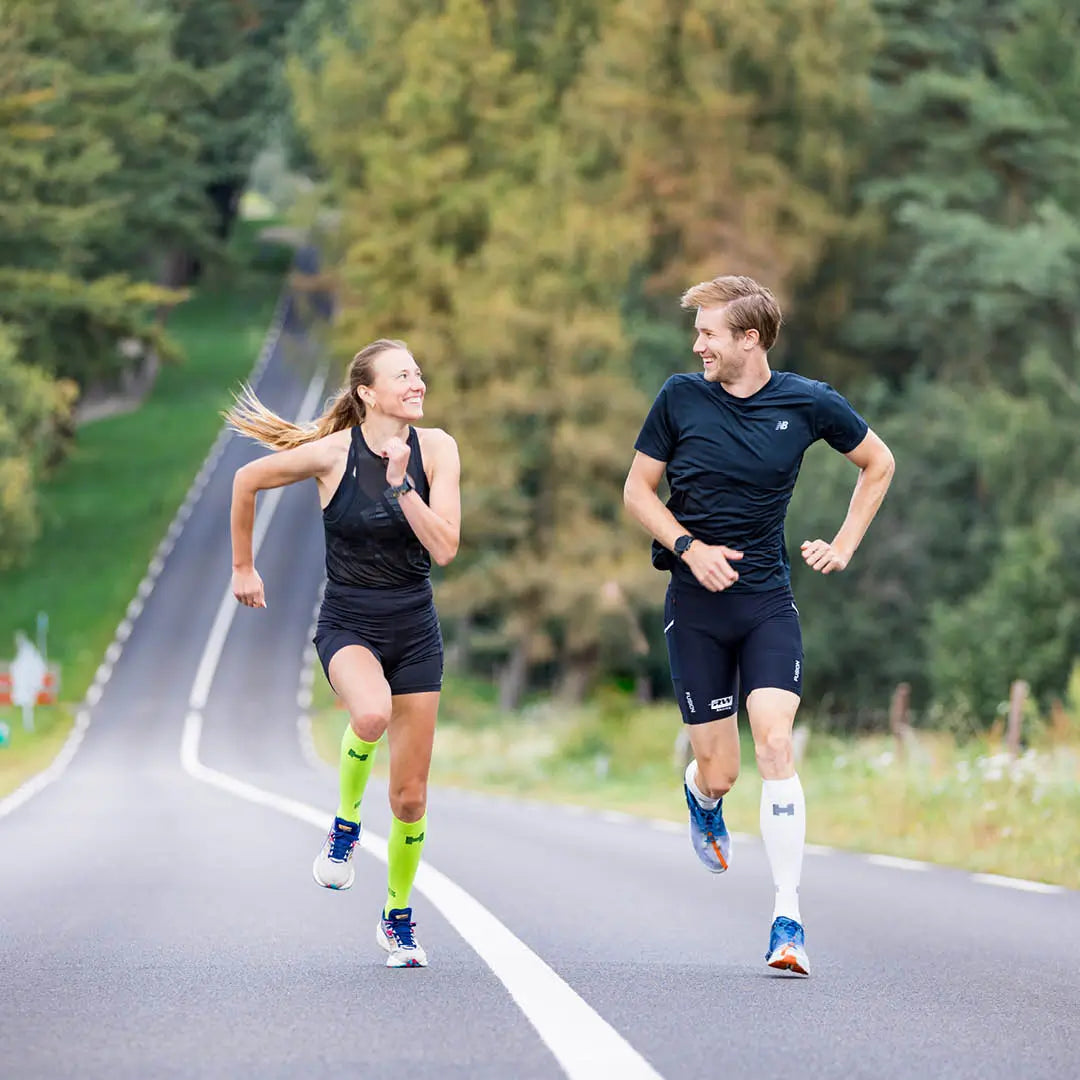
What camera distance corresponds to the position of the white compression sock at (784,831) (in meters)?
7.95

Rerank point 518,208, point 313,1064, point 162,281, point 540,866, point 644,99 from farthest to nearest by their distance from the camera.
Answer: point 162,281 → point 644,99 → point 518,208 → point 540,866 → point 313,1064

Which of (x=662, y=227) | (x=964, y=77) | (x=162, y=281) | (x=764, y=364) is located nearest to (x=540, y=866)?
(x=764, y=364)

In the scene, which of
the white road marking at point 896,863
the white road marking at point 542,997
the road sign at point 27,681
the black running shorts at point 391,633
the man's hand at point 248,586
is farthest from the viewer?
the road sign at point 27,681

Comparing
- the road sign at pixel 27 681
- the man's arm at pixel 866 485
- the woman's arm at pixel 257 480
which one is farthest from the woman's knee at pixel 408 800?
the road sign at pixel 27 681

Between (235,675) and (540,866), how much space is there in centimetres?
4159

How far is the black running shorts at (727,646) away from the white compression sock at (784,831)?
0.37m

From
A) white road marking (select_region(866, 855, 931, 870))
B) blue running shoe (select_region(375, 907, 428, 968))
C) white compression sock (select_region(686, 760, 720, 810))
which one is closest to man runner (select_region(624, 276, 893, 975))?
white compression sock (select_region(686, 760, 720, 810))

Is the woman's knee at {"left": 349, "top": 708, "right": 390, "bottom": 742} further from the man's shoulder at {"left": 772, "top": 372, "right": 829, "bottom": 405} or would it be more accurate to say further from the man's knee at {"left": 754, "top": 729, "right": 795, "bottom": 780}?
the man's shoulder at {"left": 772, "top": 372, "right": 829, "bottom": 405}

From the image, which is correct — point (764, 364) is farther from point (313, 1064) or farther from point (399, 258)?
point (399, 258)

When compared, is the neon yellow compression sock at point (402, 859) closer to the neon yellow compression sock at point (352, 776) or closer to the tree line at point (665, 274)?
the neon yellow compression sock at point (352, 776)

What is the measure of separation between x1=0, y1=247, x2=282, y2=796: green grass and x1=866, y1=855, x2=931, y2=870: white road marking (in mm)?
24407

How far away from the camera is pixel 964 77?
59781 mm

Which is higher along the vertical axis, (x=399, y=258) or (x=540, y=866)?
(x=399, y=258)

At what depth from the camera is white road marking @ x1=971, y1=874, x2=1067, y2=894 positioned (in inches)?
461
